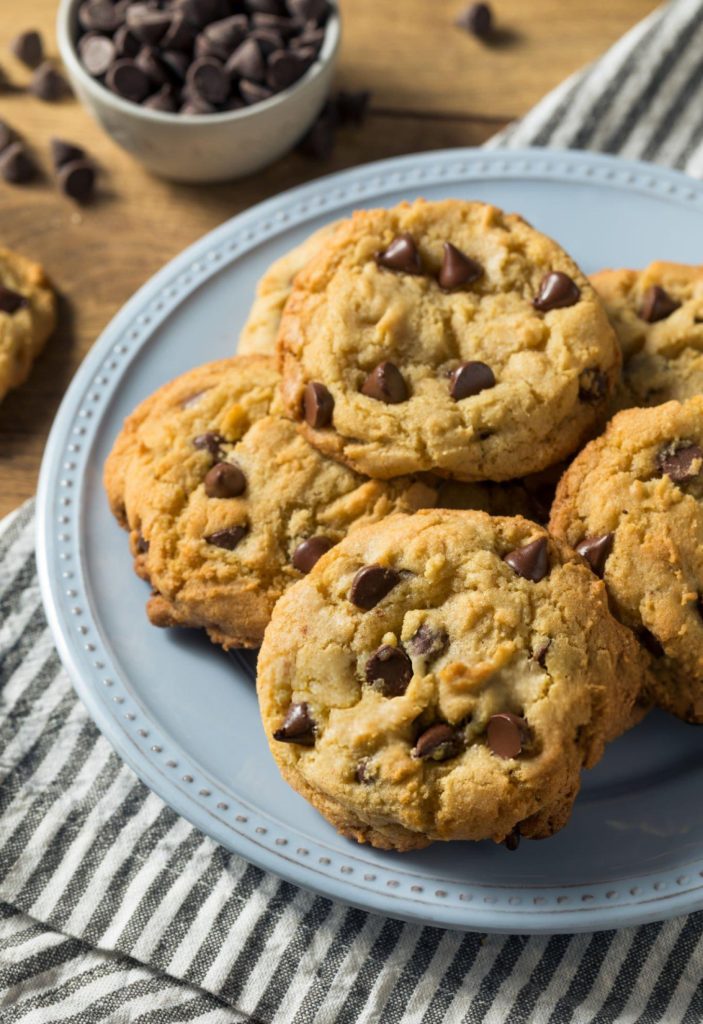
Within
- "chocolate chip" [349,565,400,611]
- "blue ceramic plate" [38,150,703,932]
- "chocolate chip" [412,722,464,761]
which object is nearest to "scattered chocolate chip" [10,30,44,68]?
"blue ceramic plate" [38,150,703,932]

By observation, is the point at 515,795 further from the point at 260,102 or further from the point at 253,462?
the point at 260,102

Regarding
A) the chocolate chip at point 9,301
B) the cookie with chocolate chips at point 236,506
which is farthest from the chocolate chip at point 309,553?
the chocolate chip at point 9,301

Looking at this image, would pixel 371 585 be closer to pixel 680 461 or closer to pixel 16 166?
pixel 680 461

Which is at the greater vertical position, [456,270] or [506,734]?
[456,270]

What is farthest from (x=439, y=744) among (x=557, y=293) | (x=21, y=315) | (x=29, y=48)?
(x=29, y=48)

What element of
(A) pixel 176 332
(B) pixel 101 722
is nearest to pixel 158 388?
(A) pixel 176 332

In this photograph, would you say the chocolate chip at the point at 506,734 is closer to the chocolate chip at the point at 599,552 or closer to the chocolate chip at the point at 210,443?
the chocolate chip at the point at 599,552

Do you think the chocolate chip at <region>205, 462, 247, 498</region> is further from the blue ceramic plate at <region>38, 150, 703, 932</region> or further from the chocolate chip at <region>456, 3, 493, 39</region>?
the chocolate chip at <region>456, 3, 493, 39</region>
